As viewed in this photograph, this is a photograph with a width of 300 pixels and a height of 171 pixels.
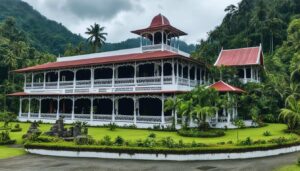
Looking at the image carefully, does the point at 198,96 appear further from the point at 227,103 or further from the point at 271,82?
the point at 271,82

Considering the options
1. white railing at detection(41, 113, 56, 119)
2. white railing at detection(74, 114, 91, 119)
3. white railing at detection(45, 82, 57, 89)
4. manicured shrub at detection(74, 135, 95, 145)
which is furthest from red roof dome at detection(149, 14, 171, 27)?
manicured shrub at detection(74, 135, 95, 145)

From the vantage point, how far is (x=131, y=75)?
117 feet

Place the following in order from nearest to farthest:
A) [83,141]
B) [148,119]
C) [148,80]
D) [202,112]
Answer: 1. [83,141]
2. [202,112]
3. [148,119]
4. [148,80]

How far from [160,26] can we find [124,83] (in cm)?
760

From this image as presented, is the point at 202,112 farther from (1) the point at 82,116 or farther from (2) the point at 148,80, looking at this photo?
(1) the point at 82,116

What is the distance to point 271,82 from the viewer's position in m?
36.4

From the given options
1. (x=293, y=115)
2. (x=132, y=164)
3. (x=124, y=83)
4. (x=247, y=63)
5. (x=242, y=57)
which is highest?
(x=242, y=57)

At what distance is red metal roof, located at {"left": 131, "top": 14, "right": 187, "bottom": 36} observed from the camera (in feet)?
117

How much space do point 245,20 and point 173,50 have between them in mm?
50800

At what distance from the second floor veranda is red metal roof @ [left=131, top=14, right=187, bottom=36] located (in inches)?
178

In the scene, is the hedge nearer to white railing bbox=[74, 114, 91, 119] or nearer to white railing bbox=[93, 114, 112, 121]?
white railing bbox=[93, 114, 112, 121]

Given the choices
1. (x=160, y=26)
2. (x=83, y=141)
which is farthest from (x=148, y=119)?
(x=83, y=141)

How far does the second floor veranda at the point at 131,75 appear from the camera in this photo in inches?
1233

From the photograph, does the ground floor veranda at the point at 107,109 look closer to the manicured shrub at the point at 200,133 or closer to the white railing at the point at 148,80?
the white railing at the point at 148,80
